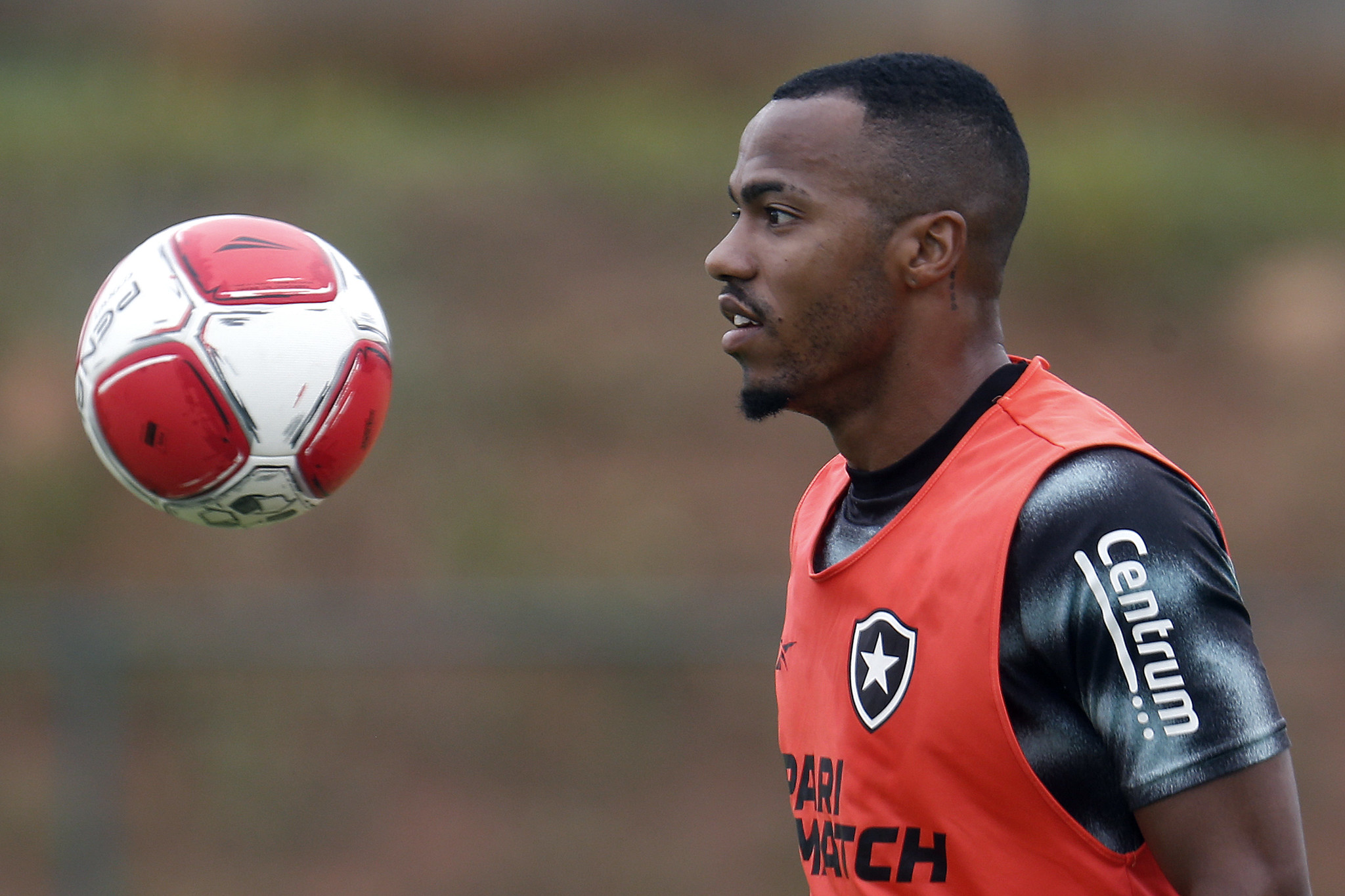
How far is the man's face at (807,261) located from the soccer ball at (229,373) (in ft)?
2.99

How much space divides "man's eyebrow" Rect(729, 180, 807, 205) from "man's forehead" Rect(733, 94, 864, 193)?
0.01m

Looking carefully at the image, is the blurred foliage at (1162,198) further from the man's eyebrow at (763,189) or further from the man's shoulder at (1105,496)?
the man's shoulder at (1105,496)

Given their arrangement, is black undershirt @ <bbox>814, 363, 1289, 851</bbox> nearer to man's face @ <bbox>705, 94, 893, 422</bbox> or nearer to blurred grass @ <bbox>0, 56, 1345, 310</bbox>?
man's face @ <bbox>705, 94, 893, 422</bbox>

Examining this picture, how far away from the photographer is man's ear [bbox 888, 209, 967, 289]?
2760mm

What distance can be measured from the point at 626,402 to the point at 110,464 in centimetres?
961

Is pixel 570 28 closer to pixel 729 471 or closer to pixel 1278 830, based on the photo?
pixel 729 471

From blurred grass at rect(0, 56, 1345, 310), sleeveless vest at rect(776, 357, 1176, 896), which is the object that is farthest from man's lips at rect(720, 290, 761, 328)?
blurred grass at rect(0, 56, 1345, 310)

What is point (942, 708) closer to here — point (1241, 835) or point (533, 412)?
point (1241, 835)

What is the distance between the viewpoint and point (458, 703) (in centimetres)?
976

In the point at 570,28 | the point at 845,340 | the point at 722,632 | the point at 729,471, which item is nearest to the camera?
the point at 845,340

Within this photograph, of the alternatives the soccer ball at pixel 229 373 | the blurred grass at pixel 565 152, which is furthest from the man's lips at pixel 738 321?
the blurred grass at pixel 565 152

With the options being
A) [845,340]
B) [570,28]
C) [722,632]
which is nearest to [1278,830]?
[845,340]

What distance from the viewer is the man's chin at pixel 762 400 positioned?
287 cm

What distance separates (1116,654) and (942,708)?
35 centimetres
